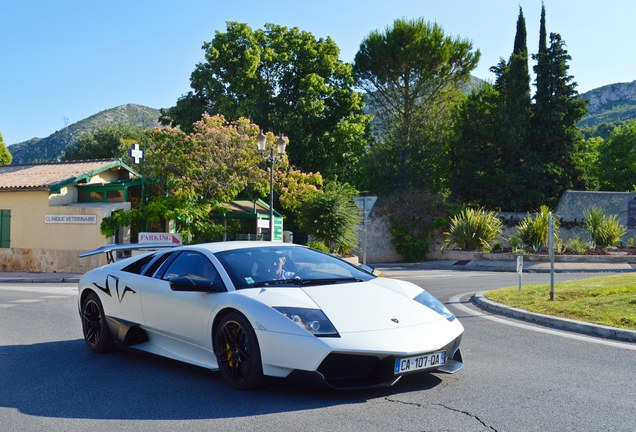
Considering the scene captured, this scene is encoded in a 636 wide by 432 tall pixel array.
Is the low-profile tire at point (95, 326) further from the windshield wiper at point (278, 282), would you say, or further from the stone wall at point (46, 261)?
the stone wall at point (46, 261)

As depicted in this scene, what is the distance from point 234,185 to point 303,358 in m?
22.7

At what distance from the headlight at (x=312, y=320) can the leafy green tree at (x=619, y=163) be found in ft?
193

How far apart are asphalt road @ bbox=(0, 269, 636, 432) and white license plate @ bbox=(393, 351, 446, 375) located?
250 millimetres

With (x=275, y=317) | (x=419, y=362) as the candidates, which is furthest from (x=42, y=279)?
(x=419, y=362)

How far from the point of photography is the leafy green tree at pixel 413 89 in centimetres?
4331

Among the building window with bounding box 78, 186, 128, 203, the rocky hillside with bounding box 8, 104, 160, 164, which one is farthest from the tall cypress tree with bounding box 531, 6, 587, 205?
the rocky hillside with bounding box 8, 104, 160, 164

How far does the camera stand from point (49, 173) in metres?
28.1

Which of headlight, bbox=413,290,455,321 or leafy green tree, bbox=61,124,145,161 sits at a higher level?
leafy green tree, bbox=61,124,145,161

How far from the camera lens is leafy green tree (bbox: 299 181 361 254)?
24.4m

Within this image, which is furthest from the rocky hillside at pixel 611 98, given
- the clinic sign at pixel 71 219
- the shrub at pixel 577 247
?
the clinic sign at pixel 71 219

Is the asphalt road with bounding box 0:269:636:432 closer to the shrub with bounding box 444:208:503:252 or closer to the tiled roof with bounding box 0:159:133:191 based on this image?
the shrub with bounding box 444:208:503:252

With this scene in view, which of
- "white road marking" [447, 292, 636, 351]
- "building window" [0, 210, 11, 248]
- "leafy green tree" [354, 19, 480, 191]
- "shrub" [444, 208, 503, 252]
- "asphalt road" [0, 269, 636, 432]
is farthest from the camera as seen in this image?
"leafy green tree" [354, 19, 480, 191]

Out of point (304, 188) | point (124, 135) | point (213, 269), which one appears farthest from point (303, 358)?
point (124, 135)

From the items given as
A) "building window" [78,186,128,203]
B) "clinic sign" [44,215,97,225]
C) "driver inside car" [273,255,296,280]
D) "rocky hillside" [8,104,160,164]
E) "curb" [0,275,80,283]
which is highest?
"rocky hillside" [8,104,160,164]
